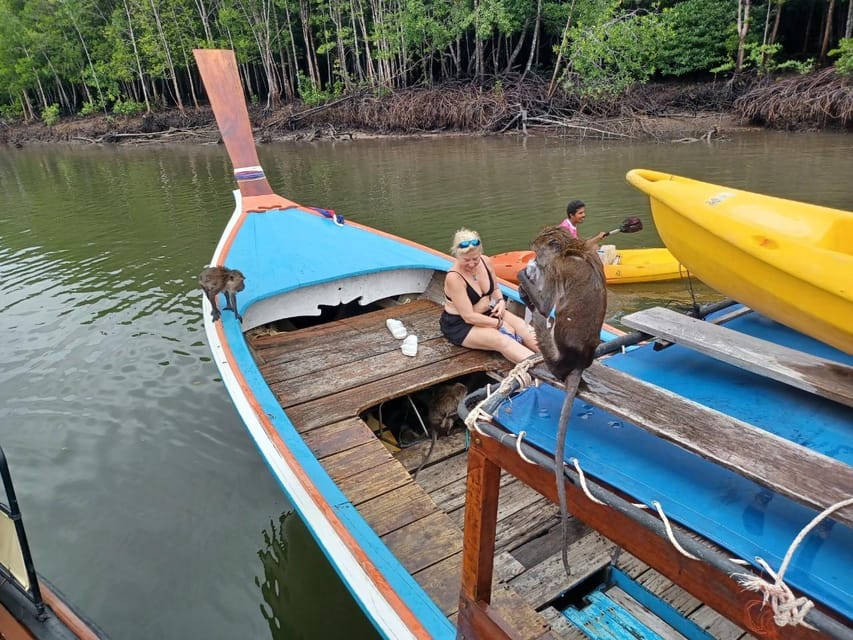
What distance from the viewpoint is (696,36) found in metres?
21.0

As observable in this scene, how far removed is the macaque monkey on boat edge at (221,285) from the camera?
4254 mm

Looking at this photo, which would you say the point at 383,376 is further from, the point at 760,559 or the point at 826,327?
the point at 760,559

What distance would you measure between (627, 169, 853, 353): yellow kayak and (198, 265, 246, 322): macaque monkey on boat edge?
10.2 ft

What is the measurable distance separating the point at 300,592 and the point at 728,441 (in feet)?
10.2

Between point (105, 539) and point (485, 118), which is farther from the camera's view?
point (485, 118)

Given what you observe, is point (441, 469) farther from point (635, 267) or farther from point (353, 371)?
point (635, 267)

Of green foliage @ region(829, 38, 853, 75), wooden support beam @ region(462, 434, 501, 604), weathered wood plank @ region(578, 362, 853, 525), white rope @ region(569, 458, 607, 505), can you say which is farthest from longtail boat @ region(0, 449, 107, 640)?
green foliage @ region(829, 38, 853, 75)

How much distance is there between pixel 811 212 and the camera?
241 centimetres

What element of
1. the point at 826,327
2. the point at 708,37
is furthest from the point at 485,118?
the point at 826,327

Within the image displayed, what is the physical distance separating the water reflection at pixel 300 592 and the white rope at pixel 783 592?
271cm

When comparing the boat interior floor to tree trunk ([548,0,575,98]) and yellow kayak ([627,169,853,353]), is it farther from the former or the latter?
tree trunk ([548,0,575,98])

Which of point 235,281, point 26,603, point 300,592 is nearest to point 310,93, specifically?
point 235,281

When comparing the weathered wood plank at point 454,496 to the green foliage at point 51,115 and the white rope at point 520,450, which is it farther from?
the green foliage at point 51,115

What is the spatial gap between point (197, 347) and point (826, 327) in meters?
6.21
